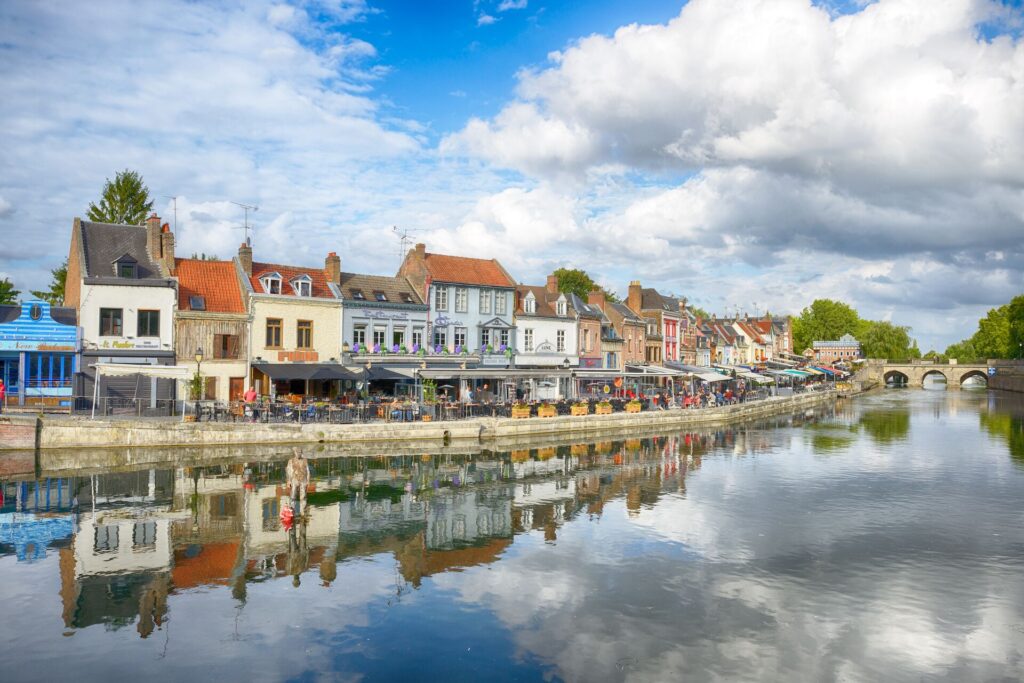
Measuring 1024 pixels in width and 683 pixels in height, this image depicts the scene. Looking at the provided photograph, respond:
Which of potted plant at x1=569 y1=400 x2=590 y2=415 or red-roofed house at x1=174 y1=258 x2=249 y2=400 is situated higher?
red-roofed house at x1=174 y1=258 x2=249 y2=400

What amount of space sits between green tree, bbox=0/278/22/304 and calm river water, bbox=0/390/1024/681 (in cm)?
3727

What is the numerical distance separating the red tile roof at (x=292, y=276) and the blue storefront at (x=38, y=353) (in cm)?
967

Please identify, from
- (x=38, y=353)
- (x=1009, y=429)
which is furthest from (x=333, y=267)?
(x=1009, y=429)

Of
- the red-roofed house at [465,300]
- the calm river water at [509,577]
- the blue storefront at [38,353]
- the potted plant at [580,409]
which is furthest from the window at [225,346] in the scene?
the potted plant at [580,409]

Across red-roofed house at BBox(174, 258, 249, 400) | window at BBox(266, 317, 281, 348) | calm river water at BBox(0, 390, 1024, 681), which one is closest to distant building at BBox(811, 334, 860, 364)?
calm river water at BBox(0, 390, 1024, 681)

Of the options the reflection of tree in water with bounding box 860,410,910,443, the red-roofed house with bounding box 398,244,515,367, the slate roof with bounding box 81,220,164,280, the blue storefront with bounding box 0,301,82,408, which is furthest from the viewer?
the red-roofed house with bounding box 398,244,515,367

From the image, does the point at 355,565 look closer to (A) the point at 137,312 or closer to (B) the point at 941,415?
(A) the point at 137,312

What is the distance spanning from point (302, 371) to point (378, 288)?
9.54 m

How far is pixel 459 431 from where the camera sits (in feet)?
126

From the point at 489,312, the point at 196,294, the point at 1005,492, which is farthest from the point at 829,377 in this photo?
the point at 196,294

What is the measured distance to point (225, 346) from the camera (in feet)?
129

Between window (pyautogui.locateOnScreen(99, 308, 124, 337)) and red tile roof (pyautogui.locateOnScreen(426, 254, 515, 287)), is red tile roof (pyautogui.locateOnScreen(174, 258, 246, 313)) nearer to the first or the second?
window (pyautogui.locateOnScreen(99, 308, 124, 337))

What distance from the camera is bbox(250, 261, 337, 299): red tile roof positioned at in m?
41.8

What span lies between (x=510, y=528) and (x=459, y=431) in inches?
673
